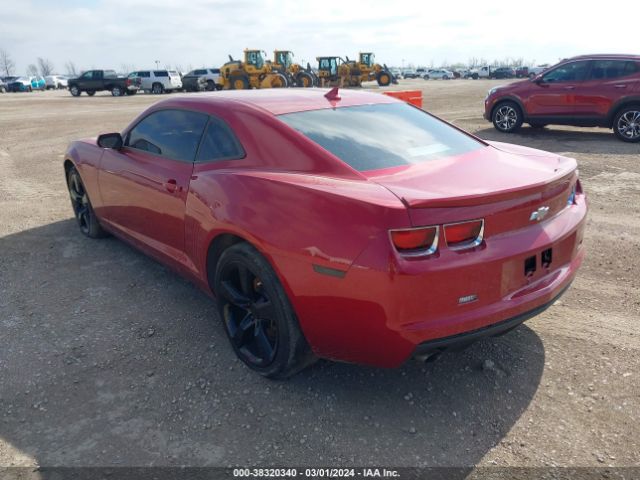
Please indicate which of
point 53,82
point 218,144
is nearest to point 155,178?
point 218,144

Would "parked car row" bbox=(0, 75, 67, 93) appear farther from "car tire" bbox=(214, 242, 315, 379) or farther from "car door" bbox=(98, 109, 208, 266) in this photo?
"car tire" bbox=(214, 242, 315, 379)

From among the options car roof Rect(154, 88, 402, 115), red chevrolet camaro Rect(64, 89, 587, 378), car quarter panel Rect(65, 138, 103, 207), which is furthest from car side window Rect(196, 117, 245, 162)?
car quarter panel Rect(65, 138, 103, 207)

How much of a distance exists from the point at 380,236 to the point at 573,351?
5.62 feet

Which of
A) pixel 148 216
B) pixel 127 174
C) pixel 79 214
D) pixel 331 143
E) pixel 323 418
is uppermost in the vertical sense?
pixel 331 143

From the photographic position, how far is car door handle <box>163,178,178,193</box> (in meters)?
3.38

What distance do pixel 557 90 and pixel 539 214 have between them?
970 centimetres

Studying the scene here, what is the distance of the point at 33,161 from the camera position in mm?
9859

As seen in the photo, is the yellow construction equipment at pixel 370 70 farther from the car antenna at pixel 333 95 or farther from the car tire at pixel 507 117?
the car antenna at pixel 333 95

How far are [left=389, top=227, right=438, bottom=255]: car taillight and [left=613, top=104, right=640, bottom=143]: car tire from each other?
9.95 meters

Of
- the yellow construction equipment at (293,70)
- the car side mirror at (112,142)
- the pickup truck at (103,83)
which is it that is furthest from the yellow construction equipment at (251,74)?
the car side mirror at (112,142)

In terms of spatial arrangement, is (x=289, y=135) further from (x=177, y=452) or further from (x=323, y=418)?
(x=177, y=452)

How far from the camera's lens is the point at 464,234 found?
2275 millimetres

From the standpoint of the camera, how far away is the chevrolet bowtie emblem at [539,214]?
2498mm

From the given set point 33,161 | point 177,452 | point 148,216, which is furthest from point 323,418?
point 33,161
